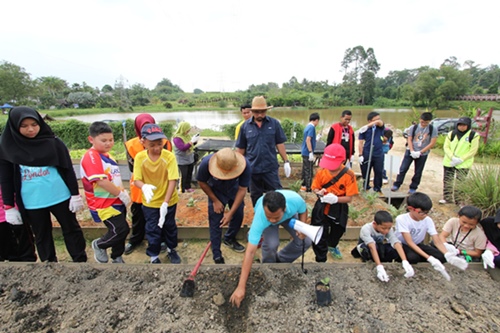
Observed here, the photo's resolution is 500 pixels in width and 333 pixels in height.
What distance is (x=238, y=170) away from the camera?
2375 millimetres

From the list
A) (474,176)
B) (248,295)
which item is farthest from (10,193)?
(474,176)

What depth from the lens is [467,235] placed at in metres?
2.43

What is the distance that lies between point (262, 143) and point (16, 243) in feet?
9.15

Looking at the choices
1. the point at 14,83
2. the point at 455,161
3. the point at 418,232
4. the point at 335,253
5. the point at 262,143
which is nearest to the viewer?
the point at 418,232

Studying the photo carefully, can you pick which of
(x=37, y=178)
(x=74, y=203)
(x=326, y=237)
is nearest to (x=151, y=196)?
(x=74, y=203)

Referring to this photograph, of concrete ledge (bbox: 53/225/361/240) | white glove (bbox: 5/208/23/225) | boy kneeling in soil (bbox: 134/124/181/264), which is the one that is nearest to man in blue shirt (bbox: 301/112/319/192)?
concrete ledge (bbox: 53/225/361/240)

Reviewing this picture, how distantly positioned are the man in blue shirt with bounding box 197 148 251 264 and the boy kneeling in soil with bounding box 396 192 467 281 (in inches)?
62.2

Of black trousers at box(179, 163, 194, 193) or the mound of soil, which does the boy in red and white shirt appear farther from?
black trousers at box(179, 163, 194, 193)

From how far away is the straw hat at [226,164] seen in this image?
223cm

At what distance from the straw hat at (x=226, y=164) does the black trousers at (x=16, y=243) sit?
1.89m

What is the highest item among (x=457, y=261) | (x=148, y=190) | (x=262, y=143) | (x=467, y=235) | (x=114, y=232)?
(x=262, y=143)

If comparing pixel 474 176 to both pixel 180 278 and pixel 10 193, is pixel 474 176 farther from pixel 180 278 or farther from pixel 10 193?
pixel 10 193

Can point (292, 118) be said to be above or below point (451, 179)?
above

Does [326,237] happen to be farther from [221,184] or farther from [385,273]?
[221,184]
